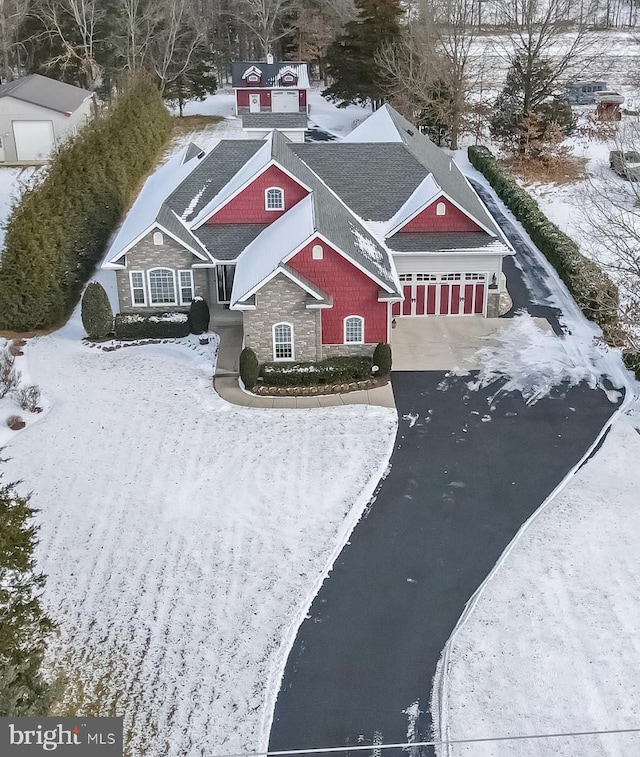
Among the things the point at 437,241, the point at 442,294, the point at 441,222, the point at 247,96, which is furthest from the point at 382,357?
the point at 247,96

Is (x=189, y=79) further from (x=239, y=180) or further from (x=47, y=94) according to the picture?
(x=239, y=180)

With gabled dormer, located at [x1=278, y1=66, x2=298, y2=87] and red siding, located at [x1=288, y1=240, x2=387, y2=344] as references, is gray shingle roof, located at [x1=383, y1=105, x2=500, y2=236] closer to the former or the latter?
red siding, located at [x1=288, y1=240, x2=387, y2=344]

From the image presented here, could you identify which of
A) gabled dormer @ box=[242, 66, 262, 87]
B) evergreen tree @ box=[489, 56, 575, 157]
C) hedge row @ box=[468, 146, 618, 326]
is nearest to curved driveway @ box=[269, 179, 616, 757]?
hedge row @ box=[468, 146, 618, 326]

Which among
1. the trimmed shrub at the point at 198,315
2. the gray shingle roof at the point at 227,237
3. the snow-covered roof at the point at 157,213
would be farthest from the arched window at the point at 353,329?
the snow-covered roof at the point at 157,213

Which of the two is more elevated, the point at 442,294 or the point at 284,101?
the point at 442,294

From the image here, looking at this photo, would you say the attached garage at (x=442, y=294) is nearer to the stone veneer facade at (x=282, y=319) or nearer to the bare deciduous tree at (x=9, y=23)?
the stone veneer facade at (x=282, y=319)
